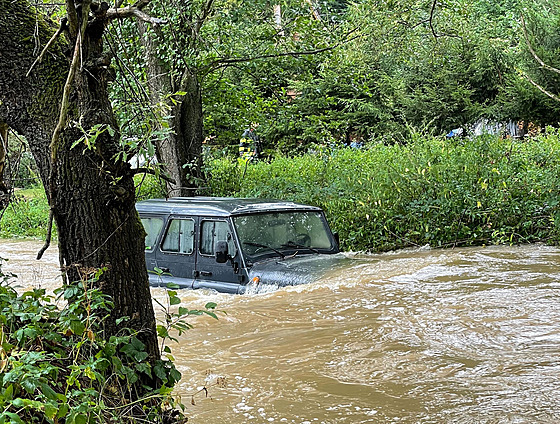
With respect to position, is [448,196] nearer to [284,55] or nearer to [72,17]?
[284,55]

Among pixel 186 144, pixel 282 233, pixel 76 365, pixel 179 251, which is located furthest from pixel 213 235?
pixel 186 144

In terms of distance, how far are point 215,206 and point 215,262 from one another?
69 cm

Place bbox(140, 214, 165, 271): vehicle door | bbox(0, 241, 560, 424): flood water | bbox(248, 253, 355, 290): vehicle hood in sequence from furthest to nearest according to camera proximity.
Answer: bbox(140, 214, 165, 271): vehicle door, bbox(248, 253, 355, 290): vehicle hood, bbox(0, 241, 560, 424): flood water

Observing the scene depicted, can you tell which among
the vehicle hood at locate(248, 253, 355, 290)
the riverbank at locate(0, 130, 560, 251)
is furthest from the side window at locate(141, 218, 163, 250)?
the riverbank at locate(0, 130, 560, 251)

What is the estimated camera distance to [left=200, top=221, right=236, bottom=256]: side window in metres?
7.54

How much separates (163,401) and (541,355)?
351 cm

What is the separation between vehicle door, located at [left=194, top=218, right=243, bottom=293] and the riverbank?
3857 millimetres

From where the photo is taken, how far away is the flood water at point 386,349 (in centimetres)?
468

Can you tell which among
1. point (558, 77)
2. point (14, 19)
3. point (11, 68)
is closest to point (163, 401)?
point (11, 68)

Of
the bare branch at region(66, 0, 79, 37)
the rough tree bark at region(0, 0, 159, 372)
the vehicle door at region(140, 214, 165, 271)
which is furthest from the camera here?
the vehicle door at region(140, 214, 165, 271)

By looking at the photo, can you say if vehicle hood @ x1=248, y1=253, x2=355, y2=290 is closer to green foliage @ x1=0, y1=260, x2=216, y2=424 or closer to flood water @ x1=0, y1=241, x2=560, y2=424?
flood water @ x1=0, y1=241, x2=560, y2=424

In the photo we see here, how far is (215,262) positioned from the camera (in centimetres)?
764

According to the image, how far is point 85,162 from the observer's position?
140 inches

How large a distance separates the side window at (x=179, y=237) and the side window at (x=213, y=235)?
0.61 feet
